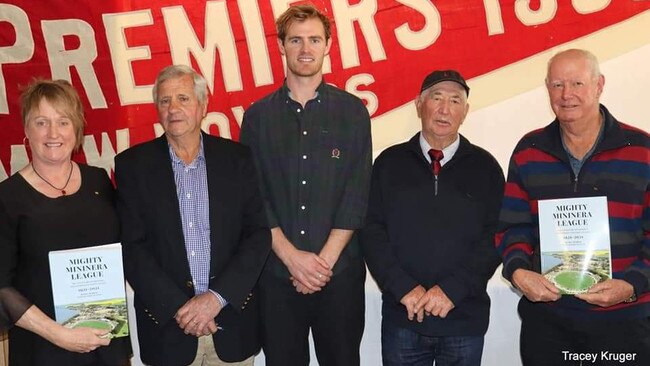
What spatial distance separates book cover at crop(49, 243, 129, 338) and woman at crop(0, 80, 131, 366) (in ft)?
0.15

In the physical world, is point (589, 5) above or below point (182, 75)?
above

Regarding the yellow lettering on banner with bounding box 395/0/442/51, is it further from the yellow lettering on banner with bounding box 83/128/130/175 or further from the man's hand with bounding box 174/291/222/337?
the man's hand with bounding box 174/291/222/337

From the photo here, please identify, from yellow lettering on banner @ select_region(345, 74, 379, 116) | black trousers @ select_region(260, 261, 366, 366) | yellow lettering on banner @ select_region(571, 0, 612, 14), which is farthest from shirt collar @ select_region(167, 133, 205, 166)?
yellow lettering on banner @ select_region(571, 0, 612, 14)

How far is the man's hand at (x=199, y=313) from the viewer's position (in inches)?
102

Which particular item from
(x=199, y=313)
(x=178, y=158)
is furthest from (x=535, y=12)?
(x=199, y=313)

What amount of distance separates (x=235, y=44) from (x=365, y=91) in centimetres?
76

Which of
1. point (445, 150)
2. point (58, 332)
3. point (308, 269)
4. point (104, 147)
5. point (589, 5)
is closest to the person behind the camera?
point (58, 332)

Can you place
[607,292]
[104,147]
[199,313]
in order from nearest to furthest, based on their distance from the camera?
[607,292], [199,313], [104,147]

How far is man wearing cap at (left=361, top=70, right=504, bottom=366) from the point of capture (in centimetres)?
285

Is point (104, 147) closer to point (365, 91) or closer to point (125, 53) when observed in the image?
point (125, 53)

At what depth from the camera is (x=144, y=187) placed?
2.67 m

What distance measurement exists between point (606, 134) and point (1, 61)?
10.1ft

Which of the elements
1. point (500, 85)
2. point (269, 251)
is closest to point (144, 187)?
point (269, 251)

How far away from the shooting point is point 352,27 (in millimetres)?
3674
